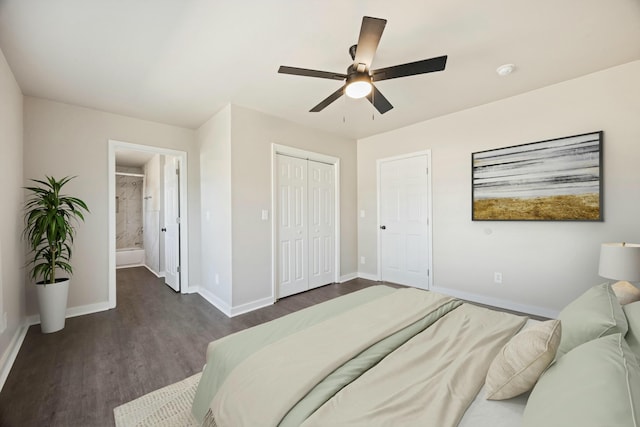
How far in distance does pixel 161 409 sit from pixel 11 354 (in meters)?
1.62

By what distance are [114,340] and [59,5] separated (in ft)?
8.67

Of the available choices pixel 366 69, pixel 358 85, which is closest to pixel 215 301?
pixel 358 85

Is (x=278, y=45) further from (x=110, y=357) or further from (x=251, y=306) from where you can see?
(x=110, y=357)

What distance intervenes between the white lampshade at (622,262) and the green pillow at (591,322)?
969 millimetres

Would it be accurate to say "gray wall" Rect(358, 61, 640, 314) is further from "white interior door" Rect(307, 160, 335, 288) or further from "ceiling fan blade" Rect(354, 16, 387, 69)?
"ceiling fan blade" Rect(354, 16, 387, 69)

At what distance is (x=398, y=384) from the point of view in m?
1.00

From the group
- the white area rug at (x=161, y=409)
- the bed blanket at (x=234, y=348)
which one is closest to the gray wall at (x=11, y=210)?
the white area rug at (x=161, y=409)

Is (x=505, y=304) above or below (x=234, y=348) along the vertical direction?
below

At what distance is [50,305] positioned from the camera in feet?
8.41

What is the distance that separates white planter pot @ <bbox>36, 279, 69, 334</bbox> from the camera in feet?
8.38

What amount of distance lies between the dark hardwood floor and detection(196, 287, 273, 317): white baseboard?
3.1 inches

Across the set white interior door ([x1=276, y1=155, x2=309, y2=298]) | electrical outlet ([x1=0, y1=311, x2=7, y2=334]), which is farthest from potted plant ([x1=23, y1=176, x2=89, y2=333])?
white interior door ([x1=276, y1=155, x2=309, y2=298])

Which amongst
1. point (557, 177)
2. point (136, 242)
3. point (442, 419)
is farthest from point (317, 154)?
point (136, 242)

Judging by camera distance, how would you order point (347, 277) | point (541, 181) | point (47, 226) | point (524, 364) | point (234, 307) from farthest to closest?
point (347, 277), point (234, 307), point (541, 181), point (47, 226), point (524, 364)
